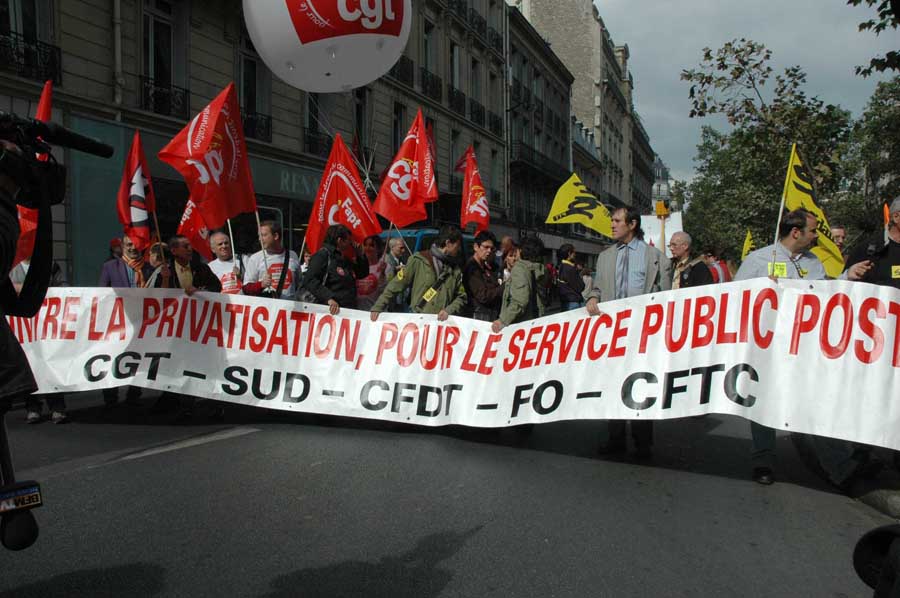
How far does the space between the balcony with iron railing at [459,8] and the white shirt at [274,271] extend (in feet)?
77.0

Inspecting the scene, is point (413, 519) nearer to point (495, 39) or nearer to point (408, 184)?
point (408, 184)

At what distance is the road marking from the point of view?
5445mm

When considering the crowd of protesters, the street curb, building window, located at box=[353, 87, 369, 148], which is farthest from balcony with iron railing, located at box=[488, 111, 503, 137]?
the street curb

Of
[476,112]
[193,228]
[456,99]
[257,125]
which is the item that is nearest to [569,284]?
[193,228]

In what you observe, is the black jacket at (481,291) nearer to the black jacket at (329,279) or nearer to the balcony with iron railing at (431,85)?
the black jacket at (329,279)

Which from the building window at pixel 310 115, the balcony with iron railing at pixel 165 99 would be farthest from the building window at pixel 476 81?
the balcony with iron railing at pixel 165 99

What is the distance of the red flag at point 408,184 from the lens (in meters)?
10.1

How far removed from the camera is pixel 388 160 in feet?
81.5

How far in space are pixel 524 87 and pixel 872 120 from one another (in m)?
18.9

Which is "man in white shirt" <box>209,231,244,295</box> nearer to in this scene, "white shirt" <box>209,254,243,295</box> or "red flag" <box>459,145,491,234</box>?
"white shirt" <box>209,254,243,295</box>

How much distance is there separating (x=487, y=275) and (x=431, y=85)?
21783 mm

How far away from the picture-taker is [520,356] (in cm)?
569

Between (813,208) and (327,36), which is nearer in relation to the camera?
(327,36)

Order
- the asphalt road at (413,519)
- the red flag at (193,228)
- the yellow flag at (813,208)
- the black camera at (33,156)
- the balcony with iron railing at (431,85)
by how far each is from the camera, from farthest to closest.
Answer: the balcony with iron railing at (431,85) → the red flag at (193,228) → the yellow flag at (813,208) → the asphalt road at (413,519) → the black camera at (33,156)
